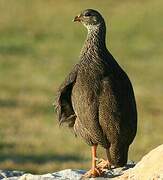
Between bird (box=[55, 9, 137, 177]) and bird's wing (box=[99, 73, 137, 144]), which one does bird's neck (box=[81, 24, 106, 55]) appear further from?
bird's wing (box=[99, 73, 137, 144])

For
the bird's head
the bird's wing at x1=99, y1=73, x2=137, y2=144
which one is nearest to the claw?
the bird's wing at x1=99, y1=73, x2=137, y2=144

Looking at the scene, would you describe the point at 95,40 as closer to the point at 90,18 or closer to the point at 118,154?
the point at 90,18

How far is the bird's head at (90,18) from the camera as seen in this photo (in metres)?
8.93

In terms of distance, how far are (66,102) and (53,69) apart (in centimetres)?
2867

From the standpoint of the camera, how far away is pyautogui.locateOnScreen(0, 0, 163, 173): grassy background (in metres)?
20.2

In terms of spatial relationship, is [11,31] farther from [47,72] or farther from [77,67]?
[77,67]

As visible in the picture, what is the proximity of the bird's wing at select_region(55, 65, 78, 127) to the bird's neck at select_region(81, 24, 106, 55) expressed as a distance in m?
0.21

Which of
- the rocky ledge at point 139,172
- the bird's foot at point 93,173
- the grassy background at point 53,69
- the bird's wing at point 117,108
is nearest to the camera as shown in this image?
the rocky ledge at point 139,172

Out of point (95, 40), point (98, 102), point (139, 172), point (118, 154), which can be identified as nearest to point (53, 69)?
point (95, 40)

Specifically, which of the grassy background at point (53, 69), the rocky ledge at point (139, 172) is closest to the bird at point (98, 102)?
the rocky ledge at point (139, 172)

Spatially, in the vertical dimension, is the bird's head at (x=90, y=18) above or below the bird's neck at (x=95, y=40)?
above

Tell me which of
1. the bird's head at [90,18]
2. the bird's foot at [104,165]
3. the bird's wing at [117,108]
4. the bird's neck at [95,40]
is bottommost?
the bird's foot at [104,165]

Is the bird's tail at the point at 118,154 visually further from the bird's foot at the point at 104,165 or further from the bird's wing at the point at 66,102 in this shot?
the bird's wing at the point at 66,102

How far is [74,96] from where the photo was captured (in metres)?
8.76
